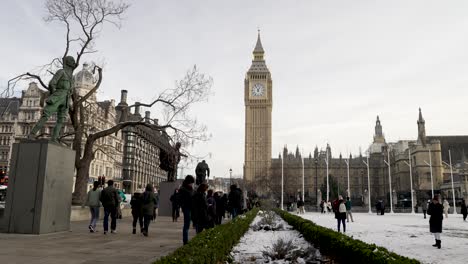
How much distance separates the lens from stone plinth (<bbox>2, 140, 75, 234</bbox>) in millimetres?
11039

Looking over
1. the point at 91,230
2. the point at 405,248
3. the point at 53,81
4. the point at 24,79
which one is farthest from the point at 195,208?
the point at 24,79

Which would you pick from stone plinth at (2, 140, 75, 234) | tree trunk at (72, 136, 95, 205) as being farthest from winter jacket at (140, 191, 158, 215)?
tree trunk at (72, 136, 95, 205)

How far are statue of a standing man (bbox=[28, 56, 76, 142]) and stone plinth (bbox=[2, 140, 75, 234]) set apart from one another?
2.48 ft

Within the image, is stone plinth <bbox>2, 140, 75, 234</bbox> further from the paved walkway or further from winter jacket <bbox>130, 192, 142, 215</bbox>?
winter jacket <bbox>130, 192, 142, 215</bbox>

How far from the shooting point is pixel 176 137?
2284 centimetres

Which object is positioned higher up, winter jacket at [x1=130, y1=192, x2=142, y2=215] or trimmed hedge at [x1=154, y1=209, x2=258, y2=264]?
winter jacket at [x1=130, y1=192, x2=142, y2=215]

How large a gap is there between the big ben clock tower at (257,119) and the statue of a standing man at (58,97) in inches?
4225

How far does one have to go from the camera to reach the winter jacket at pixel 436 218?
41.8 feet

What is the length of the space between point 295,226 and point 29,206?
11.8m

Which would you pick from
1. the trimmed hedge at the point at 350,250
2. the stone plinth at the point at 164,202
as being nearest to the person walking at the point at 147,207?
the trimmed hedge at the point at 350,250

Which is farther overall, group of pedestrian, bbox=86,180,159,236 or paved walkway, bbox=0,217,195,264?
group of pedestrian, bbox=86,180,159,236

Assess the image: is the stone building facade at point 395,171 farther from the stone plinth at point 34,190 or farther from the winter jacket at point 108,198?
the stone plinth at point 34,190

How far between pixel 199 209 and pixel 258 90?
388ft

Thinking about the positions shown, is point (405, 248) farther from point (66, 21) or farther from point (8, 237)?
point (66, 21)
